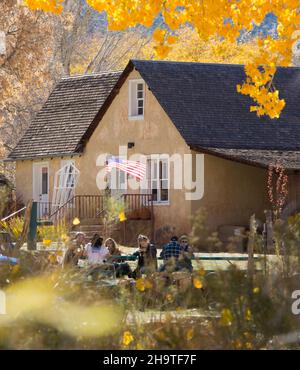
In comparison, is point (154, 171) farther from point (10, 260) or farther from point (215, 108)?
point (10, 260)

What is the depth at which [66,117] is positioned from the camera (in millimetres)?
45969

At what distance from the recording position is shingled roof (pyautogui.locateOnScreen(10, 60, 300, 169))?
4034 centimetres

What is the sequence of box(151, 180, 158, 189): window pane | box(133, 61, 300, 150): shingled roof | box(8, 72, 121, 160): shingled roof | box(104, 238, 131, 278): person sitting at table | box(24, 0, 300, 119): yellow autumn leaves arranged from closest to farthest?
box(104, 238, 131, 278): person sitting at table
box(24, 0, 300, 119): yellow autumn leaves
box(133, 61, 300, 150): shingled roof
box(151, 180, 158, 189): window pane
box(8, 72, 121, 160): shingled roof

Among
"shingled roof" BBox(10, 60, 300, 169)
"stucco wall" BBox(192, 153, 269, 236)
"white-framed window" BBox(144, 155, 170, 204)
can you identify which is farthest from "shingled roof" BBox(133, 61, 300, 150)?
"white-framed window" BBox(144, 155, 170, 204)

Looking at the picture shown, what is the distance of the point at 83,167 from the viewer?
4428 centimetres

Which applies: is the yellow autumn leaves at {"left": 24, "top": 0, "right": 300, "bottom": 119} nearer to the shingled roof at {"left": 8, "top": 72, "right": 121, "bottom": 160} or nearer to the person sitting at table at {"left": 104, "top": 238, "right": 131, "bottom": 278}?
the person sitting at table at {"left": 104, "top": 238, "right": 131, "bottom": 278}

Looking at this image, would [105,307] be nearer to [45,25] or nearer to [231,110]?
[231,110]

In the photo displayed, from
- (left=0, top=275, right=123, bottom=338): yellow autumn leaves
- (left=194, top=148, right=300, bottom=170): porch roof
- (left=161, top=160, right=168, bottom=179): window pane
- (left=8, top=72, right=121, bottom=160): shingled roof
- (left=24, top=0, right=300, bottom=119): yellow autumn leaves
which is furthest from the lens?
(left=8, top=72, right=121, bottom=160): shingled roof

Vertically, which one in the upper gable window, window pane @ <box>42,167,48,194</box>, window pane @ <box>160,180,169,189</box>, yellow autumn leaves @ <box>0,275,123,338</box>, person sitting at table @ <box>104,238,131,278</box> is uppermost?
the upper gable window

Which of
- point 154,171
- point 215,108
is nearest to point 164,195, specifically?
point 154,171

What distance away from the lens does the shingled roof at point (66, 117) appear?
147 ft

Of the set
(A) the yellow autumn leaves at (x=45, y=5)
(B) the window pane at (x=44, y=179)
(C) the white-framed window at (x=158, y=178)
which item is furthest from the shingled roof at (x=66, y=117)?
(A) the yellow autumn leaves at (x=45, y=5)

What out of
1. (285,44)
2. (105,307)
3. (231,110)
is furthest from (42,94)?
(105,307)

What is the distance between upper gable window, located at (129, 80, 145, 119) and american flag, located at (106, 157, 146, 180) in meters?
1.55
